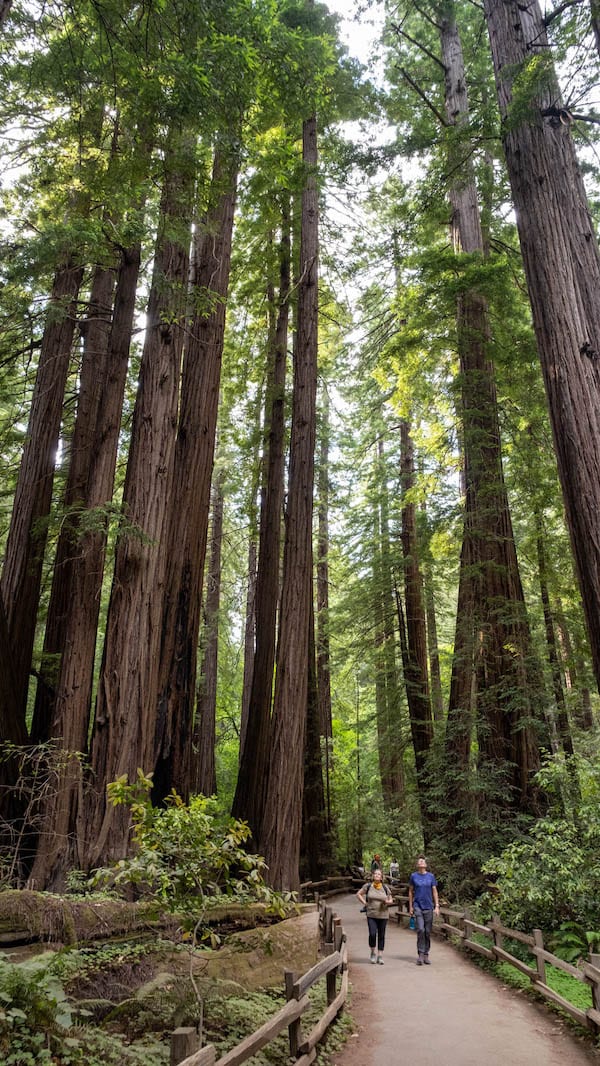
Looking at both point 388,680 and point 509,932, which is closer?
point 509,932

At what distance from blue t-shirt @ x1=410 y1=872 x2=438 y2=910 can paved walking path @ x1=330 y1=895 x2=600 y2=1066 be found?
0.91m

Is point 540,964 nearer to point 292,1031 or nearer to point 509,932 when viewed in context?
point 509,932

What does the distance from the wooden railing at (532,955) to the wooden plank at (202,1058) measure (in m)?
4.71

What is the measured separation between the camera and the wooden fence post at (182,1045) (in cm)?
328

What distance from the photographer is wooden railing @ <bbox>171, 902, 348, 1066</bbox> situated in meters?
3.32

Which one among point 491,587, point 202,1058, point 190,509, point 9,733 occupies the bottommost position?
point 202,1058

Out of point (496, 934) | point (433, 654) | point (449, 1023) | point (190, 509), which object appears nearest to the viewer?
point (449, 1023)

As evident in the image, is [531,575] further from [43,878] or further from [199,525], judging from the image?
[43,878]

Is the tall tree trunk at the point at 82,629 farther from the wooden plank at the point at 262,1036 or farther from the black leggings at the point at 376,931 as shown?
the black leggings at the point at 376,931

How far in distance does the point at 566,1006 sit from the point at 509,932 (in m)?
2.20

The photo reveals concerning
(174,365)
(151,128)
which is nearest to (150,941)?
(174,365)

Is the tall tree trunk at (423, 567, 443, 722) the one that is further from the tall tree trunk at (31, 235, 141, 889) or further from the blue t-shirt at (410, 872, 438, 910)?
the tall tree trunk at (31, 235, 141, 889)

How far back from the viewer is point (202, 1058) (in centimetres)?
337

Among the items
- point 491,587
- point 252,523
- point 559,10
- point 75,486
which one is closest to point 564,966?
point 491,587
